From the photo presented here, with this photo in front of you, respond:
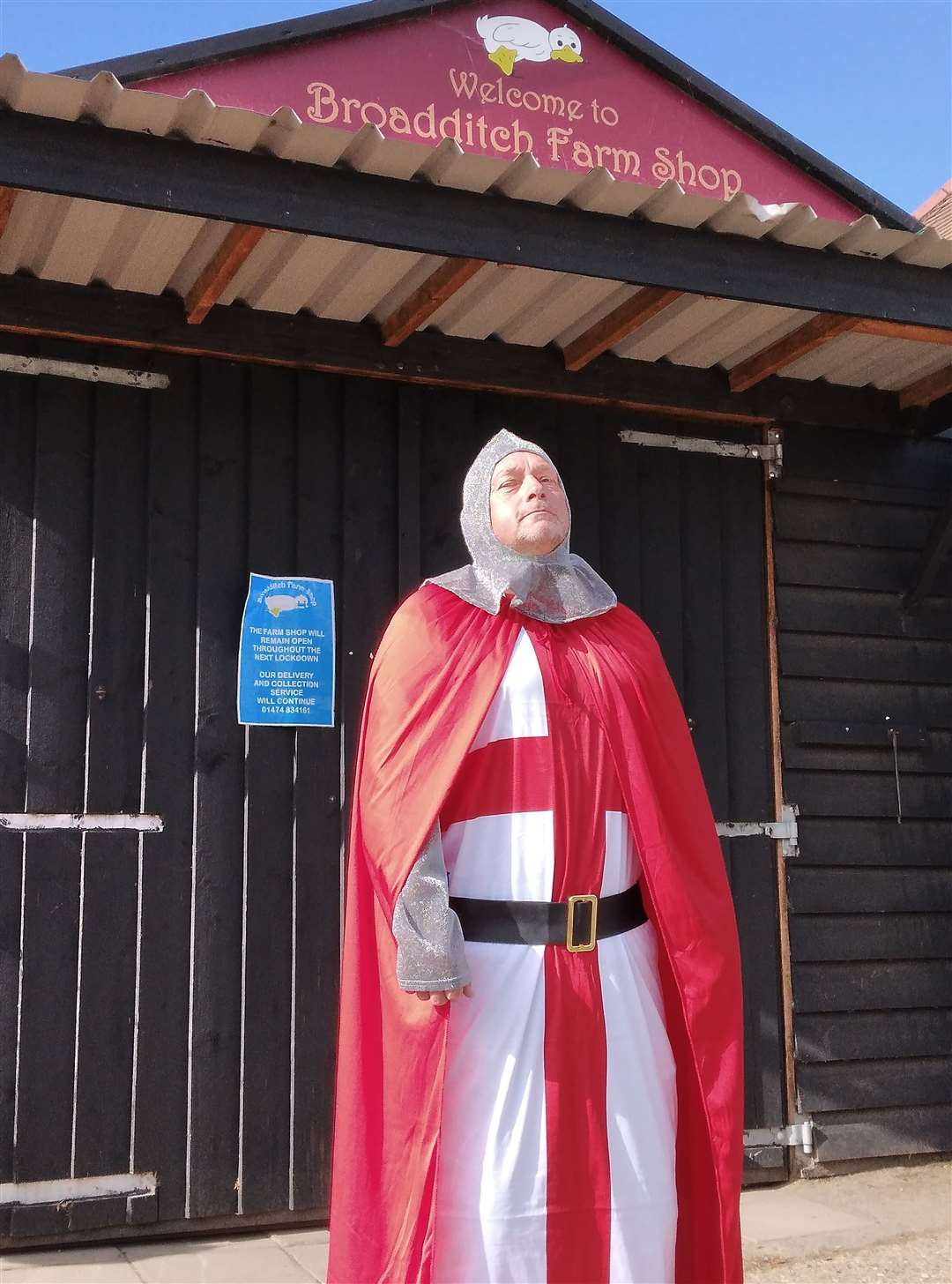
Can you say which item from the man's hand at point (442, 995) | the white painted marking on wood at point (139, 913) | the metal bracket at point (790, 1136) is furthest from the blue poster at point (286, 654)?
the metal bracket at point (790, 1136)

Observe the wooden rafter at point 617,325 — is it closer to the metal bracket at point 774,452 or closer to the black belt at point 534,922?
the metal bracket at point 774,452

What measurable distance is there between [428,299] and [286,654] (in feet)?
4.04

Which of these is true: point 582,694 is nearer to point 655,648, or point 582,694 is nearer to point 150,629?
point 655,648

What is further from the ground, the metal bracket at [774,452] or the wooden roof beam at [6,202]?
the wooden roof beam at [6,202]

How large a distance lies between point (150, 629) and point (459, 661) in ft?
5.71

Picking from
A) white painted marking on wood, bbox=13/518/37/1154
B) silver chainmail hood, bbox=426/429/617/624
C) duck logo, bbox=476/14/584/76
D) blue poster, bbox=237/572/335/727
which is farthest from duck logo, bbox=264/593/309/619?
duck logo, bbox=476/14/584/76

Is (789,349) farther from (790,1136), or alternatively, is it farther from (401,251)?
(790,1136)

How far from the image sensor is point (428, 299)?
403 cm

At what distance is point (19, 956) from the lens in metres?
3.92

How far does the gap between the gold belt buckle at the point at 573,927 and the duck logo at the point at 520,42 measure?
3.83m

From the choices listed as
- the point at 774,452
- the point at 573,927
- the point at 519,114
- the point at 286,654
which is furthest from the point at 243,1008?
the point at 519,114

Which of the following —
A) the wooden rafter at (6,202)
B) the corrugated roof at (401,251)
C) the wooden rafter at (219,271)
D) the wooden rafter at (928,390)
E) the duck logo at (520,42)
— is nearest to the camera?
the corrugated roof at (401,251)

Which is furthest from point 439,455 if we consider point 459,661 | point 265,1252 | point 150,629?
point 265,1252

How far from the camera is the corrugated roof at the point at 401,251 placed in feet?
10.2
